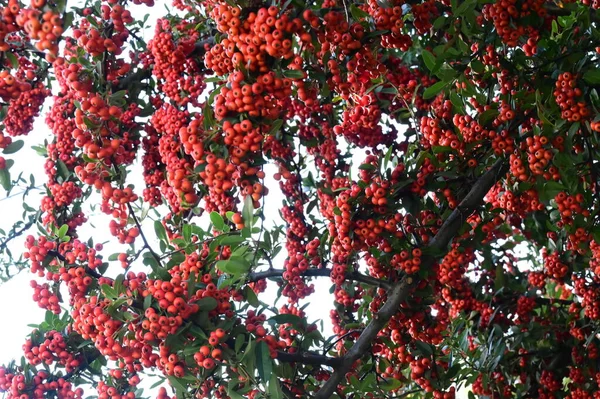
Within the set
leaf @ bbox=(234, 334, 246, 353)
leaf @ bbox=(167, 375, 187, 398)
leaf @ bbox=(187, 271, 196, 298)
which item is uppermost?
leaf @ bbox=(187, 271, 196, 298)

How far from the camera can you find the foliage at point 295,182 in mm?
2311

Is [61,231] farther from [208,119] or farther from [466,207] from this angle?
[466,207]

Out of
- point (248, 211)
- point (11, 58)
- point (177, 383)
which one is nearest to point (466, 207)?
point (248, 211)

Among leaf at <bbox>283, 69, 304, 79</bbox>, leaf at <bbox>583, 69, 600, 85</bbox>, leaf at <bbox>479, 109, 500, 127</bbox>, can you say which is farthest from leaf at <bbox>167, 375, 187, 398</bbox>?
leaf at <bbox>583, 69, 600, 85</bbox>

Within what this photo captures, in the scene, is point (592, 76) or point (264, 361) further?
point (592, 76)

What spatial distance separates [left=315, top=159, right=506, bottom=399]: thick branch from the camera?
3.07 m

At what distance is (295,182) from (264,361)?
159 centimetres

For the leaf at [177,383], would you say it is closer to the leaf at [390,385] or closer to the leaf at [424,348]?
the leaf at [390,385]

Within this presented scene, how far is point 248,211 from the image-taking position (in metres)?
2.32

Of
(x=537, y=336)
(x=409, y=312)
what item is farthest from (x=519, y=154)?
(x=537, y=336)

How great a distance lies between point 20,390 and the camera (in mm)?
2949

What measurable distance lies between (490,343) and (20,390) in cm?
247

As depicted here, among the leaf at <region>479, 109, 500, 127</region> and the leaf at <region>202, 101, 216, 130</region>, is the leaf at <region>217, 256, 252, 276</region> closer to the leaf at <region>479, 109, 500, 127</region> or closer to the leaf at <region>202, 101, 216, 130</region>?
the leaf at <region>202, 101, 216, 130</region>

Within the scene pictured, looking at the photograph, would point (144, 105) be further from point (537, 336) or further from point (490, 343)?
point (537, 336)
